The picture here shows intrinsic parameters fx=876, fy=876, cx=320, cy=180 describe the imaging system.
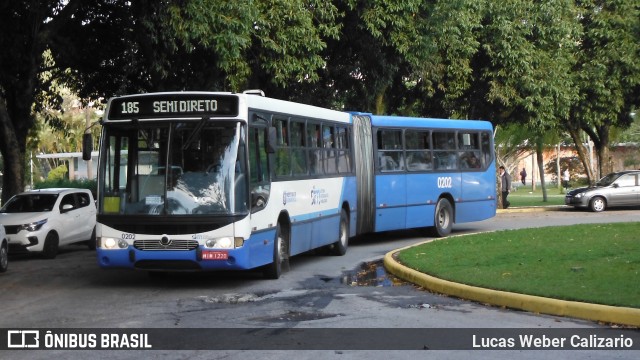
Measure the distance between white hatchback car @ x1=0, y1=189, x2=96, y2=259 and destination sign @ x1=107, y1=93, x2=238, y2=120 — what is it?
23.9 feet

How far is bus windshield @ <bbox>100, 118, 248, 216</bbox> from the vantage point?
12.7 m

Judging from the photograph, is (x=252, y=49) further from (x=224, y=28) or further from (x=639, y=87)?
(x=639, y=87)

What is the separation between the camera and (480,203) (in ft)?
A: 78.6

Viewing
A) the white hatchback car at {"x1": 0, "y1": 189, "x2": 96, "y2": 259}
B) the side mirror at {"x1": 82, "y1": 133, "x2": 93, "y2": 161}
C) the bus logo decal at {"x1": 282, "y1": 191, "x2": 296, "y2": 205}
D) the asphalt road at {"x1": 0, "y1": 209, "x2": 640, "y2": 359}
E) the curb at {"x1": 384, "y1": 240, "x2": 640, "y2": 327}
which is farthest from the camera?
the white hatchback car at {"x1": 0, "y1": 189, "x2": 96, "y2": 259}

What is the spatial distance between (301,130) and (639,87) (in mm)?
24184

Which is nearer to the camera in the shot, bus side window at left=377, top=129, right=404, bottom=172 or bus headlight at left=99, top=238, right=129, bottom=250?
bus headlight at left=99, top=238, right=129, bottom=250

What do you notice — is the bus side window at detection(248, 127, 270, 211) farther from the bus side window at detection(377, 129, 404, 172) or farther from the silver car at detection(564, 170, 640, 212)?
the silver car at detection(564, 170, 640, 212)

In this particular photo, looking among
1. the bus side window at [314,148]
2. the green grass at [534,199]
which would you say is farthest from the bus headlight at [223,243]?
the green grass at [534,199]

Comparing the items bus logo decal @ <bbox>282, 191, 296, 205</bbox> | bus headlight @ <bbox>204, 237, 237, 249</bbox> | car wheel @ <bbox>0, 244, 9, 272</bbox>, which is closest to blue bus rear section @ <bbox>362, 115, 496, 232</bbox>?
bus logo decal @ <bbox>282, 191, 296, 205</bbox>

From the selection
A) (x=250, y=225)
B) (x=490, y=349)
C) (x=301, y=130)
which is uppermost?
(x=301, y=130)

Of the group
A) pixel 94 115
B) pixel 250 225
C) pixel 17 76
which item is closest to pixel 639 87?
pixel 17 76

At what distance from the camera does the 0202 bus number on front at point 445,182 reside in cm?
2246

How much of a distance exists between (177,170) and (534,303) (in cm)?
550

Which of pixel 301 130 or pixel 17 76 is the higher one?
pixel 17 76
